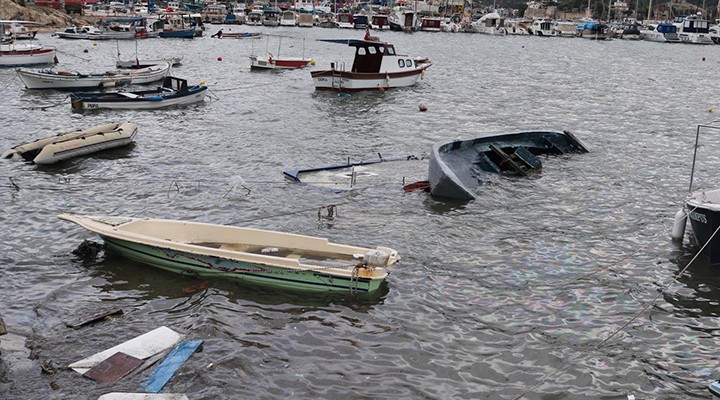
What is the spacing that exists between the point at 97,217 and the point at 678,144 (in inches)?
1062

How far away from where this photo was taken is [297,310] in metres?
A: 12.5

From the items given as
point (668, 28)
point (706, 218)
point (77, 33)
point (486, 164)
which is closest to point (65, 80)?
point (486, 164)

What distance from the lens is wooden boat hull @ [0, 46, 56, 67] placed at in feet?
172

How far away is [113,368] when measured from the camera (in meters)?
10.1

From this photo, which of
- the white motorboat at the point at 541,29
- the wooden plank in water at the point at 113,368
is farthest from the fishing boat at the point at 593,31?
the wooden plank in water at the point at 113,368

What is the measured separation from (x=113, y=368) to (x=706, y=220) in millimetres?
13154

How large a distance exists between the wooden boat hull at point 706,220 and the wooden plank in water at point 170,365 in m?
11.7

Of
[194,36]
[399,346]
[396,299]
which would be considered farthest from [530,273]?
[194,36]

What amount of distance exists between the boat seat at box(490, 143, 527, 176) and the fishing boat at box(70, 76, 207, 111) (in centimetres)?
1956

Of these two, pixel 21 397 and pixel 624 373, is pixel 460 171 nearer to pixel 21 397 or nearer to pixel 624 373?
pixel 624 373

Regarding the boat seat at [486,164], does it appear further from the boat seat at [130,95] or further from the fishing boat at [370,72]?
the fishing boat at [370,72]

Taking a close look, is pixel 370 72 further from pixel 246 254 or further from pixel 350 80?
pixel 246 254

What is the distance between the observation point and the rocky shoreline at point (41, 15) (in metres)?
90.0

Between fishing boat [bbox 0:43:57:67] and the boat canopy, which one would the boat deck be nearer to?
fishing boat [bbox 0:43:57:67]
